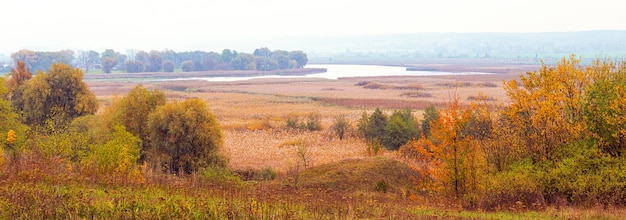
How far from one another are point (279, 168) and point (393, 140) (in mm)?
14868

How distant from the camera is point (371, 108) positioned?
276ft

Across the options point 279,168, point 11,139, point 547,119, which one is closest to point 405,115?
point 279,168

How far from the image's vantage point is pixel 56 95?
41.4 meters

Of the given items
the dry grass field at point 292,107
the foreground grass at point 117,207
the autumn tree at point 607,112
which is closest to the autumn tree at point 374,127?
the dry grass field at point 292,107

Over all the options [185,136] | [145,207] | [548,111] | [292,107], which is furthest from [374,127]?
[145,207]

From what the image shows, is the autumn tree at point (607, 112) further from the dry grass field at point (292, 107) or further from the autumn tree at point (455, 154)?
the dry grass field at point (292, 107)

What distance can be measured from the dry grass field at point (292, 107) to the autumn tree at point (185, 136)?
366cm

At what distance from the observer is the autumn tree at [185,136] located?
30.4 m

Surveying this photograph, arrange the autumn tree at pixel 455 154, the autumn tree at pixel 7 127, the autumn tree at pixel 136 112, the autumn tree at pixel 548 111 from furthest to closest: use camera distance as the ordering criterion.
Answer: the autumn tree at pixel 136 112 → the autumn tree at pixel 7 127 → the autumn tree at pixel 548 111 → the autumn tree at pixel 455 154

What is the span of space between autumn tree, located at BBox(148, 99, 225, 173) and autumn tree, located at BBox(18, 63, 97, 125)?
13046mm

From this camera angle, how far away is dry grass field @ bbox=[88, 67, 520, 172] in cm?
4408

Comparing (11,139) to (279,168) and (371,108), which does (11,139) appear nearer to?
(279,168)

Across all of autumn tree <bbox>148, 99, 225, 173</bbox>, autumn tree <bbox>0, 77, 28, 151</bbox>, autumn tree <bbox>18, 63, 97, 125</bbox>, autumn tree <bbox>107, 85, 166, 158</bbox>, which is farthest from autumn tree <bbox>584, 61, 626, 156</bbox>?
autumn tree <bbox>18, 63, 97, 125</bbox>

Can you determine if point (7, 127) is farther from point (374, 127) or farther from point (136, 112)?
point (374, 127)
